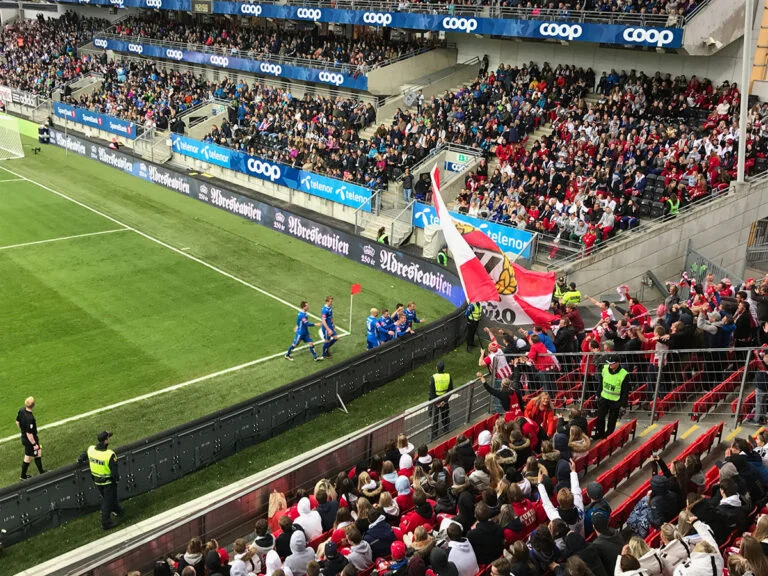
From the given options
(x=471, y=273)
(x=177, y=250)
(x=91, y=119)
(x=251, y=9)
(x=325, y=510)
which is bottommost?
(x=177, y=250)

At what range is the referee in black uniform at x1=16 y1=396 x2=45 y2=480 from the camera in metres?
12.8

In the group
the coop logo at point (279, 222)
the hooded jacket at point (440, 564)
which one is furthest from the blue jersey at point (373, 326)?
the coop logo at point (279, 222)

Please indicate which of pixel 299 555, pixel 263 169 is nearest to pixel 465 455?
pixel 299 555

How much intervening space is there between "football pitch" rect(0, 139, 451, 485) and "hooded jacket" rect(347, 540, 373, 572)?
8.08 metres

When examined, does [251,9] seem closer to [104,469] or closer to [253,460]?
[253,460]

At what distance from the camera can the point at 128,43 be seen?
55.7 meters

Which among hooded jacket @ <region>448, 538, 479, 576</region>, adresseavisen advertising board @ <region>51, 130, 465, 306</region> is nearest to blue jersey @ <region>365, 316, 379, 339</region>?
adresseavisen advertising board @ <region>51, 130, 465, 306</region>

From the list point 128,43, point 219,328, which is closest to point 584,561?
point 219,328

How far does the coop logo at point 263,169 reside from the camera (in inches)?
1396

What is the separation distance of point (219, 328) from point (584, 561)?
1507 centimetres

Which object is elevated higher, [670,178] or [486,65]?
[486,65]

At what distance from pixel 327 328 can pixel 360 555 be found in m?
10.7

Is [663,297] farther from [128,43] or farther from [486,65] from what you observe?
[128,43]

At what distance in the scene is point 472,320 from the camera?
1941 cm
